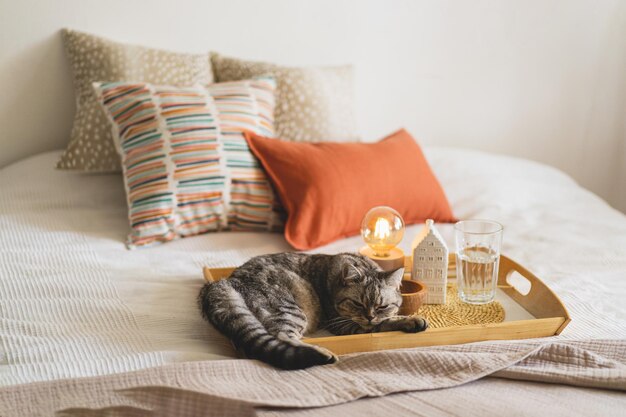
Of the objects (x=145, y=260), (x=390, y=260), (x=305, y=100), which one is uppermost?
(x=305, y=100)

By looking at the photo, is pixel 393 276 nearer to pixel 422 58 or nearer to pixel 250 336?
pixel 250 336

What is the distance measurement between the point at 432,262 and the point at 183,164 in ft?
2.65

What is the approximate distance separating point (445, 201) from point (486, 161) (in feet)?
1.52

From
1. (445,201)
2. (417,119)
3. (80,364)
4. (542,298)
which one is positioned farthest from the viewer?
(417,119)

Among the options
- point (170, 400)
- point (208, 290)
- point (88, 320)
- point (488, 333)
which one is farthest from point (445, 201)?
point (170, 400)

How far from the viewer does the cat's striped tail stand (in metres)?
1.19

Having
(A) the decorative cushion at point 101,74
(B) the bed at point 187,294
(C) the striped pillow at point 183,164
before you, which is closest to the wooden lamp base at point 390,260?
(B) the bed at point 187,294

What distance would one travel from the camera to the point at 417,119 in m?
2.88

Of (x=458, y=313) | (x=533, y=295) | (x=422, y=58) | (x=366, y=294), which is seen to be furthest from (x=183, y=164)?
(x=422, y=58)

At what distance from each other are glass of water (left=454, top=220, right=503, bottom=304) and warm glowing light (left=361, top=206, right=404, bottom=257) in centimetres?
14

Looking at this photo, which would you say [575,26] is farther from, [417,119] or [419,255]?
[419,255]

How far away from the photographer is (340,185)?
1.99m

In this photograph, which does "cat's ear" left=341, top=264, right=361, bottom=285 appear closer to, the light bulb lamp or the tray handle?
the light bulb lamp

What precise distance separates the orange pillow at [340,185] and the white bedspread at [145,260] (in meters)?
0.07
